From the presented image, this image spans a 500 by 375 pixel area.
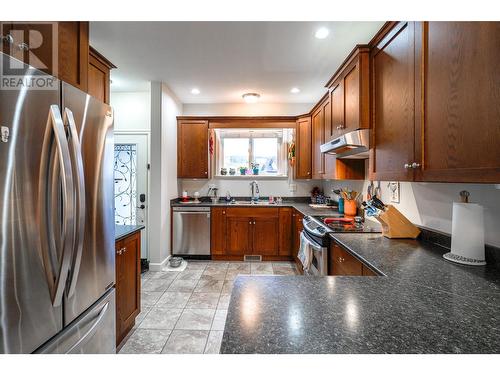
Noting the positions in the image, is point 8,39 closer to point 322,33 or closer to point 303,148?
point 322,33

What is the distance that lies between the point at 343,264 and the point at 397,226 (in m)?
0.53

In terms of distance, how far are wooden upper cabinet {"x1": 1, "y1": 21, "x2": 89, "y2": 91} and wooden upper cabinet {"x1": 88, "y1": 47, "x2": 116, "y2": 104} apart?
0.81 feet

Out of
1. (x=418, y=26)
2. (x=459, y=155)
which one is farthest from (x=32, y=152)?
(x=418, y=26)

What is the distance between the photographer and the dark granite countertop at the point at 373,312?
2.03ft

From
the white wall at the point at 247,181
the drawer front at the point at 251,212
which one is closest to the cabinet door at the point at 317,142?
the white wall at the point at 247,181

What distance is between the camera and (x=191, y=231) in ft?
12.5

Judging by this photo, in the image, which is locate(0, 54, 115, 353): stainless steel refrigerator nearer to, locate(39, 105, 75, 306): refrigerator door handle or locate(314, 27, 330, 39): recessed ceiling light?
locate(39, 105, 75, 306): refrigerator door handle

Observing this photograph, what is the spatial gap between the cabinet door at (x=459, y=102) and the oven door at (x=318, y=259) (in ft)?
3.24

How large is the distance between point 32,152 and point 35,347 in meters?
0.75

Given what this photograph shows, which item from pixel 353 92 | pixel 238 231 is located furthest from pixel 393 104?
pixel 238 231

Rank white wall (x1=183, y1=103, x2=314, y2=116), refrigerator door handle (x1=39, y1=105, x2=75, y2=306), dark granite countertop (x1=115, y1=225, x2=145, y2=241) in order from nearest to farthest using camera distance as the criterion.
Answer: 1. refrigerator door handle (x1=39, y1=105, x2=75, y2=306)
2. dark granite countertop (x1=115, y1=225, x2=145, y2=241)
3. white wall (x1=183, y1=103, x2=314, y2=116)

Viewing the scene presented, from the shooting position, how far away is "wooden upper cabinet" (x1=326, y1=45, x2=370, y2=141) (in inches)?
72.7

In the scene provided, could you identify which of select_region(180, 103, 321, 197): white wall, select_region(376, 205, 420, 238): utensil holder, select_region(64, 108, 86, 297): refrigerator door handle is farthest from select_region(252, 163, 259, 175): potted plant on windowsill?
select_region(64, 108, 86, 297): refrigerator door handle
